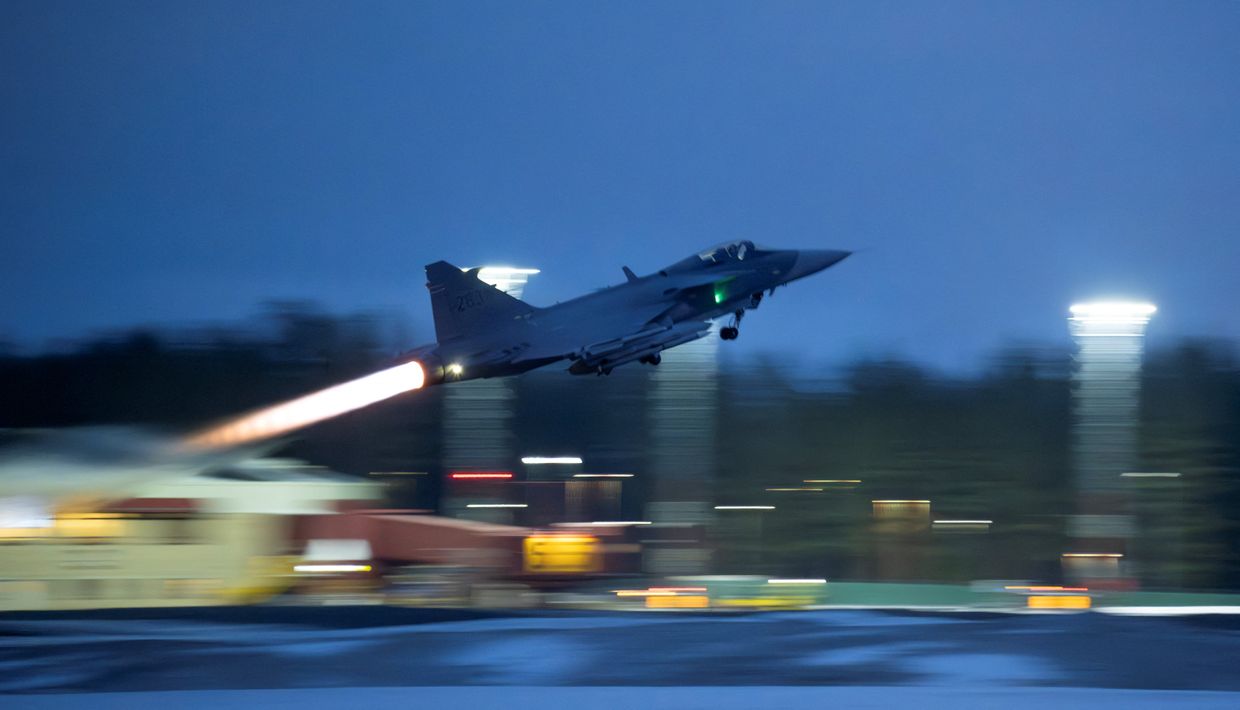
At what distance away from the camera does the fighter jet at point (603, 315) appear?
2094 cm

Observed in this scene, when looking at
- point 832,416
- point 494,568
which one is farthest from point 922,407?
point 494,568

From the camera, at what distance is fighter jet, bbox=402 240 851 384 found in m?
20.9

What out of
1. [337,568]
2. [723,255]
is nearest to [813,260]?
[723,255]

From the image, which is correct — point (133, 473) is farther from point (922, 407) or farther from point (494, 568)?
point (922, 407)

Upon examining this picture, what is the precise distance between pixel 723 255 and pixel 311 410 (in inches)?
426

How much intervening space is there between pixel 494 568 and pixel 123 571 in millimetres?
9214

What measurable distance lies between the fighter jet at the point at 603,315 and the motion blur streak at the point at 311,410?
1.18 meters

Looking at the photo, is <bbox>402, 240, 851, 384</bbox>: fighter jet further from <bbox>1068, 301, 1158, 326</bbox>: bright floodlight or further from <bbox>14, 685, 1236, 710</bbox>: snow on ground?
<bbox>1068, 301, 1158, 326</bbox>: bright floodlight

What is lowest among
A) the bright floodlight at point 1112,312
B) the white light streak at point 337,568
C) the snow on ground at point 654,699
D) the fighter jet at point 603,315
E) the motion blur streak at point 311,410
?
the snow on ground at point 654,699

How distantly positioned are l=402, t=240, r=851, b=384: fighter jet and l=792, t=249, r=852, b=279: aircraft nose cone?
0.06 feet

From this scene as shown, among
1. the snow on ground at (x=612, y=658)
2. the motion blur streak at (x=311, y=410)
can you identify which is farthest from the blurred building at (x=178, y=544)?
the snow on ground at (x=612, y=658)

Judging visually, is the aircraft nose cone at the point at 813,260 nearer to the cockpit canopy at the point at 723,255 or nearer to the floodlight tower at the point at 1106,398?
the cockpit canopy at the point at 723,255

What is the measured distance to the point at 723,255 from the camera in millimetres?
23297

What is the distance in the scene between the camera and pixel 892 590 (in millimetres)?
45656
